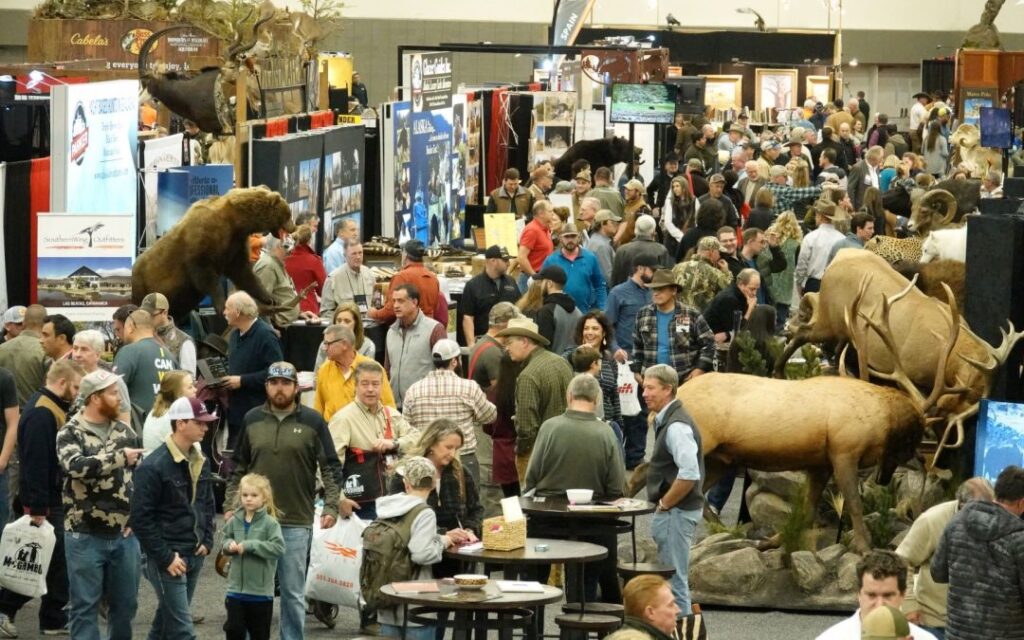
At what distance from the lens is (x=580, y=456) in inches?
383

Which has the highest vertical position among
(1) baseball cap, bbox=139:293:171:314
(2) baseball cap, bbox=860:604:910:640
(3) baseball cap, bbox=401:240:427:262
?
(3) baseball cap, bbox=401:240:427:262

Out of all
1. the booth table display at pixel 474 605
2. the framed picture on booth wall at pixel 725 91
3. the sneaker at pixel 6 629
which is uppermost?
the framed picture on booth wall at pixel 725 91

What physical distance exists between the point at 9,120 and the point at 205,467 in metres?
6.73

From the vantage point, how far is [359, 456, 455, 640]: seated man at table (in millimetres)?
8266

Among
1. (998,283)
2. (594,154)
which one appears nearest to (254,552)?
(998,283)

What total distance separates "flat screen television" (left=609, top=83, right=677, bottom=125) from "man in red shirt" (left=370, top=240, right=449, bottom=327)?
30.9ft

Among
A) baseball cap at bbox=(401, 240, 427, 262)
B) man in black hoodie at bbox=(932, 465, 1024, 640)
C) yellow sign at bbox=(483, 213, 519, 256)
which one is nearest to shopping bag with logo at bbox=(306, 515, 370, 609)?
man in black hoodie at bbox=(932, 465, 1024, 640)

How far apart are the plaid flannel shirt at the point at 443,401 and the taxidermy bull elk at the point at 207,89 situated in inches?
274

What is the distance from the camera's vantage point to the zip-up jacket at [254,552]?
8.71 m

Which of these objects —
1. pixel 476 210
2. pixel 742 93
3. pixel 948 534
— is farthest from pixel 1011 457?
pixel 742 93

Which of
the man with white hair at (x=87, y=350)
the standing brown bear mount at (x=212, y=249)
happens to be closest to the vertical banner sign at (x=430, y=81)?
the standing brown bear mount at (x=212, y=249)

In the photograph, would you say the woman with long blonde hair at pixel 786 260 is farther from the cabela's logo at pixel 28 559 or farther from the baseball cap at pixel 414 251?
the cabela's logo at pixel 28 559

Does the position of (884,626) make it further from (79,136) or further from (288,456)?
(79,136)

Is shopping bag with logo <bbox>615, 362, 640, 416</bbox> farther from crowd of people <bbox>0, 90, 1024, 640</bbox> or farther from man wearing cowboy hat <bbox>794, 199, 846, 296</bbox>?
man wearing cowboy hat <bbox>794, 199, 846, 296</bbox>
